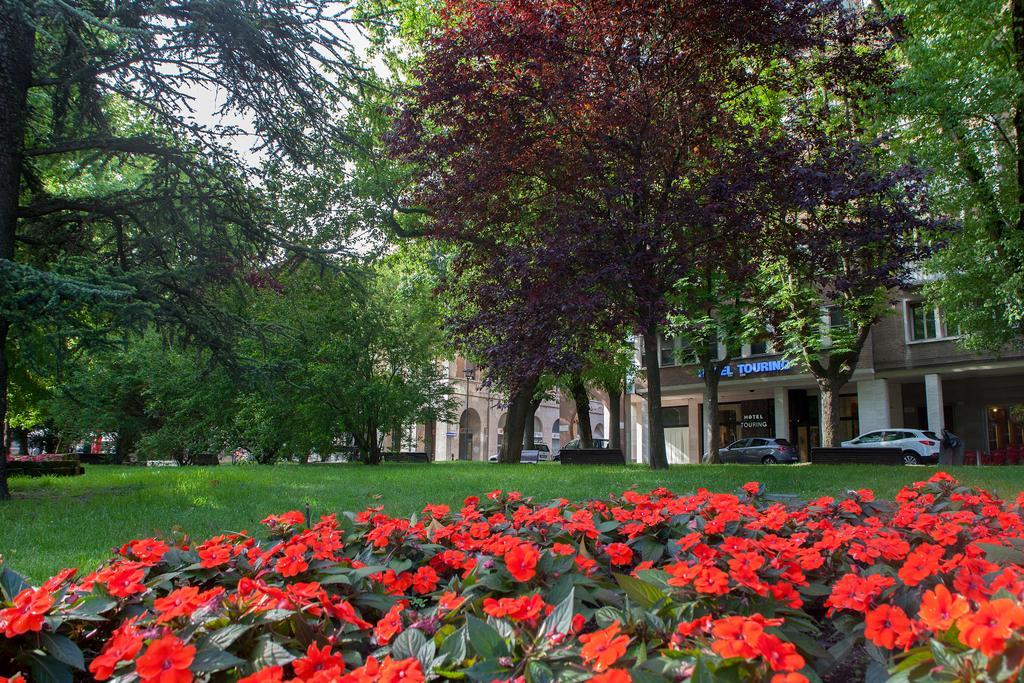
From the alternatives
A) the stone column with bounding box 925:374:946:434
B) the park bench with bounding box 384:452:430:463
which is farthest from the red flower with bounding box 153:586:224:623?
the stone column with bounding box 925:374:946:434

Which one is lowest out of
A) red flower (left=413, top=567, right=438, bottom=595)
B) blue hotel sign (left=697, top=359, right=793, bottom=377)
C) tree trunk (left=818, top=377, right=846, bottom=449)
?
red flower (left=413, top=567, right=438, bottom=595)

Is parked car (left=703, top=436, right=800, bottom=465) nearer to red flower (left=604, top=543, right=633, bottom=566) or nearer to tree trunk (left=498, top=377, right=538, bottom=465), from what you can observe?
tree trunk (left=498, top=377, right=538, bottom=465)

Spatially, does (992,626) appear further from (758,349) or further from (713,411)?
(758,349)

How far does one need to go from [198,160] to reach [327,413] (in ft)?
35.1

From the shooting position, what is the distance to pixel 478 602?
233cm

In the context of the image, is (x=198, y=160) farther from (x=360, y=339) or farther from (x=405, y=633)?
(x=405, y=633)

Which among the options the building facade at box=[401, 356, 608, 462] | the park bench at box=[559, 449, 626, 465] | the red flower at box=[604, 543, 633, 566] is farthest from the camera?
the building facade at box=[401, 356, 608, 462]

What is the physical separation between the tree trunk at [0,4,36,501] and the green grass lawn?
204 centimetres

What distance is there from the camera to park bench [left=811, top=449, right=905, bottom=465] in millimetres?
18109

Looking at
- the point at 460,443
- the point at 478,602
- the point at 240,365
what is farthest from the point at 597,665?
the point at 460,443

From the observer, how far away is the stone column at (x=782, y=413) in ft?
113

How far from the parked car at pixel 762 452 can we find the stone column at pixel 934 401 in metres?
5.46

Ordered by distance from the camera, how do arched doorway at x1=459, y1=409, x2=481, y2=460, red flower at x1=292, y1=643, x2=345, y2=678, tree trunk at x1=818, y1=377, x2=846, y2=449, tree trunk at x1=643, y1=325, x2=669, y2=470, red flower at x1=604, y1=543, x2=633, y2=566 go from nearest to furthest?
red flower at x1=292, y1=643, x2=345, y2=678 < red flower at x1=604, y1=543, x2=633, y2=566 < tree trunk at x1=643, y1=325, x2=669, y2=470 < tree trunk at x1=818, y1=377, x2=846, y2=449 < arched doorway at x1=459, y1=409, x2=481, y2=460

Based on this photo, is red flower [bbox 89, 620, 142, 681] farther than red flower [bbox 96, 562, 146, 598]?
No
